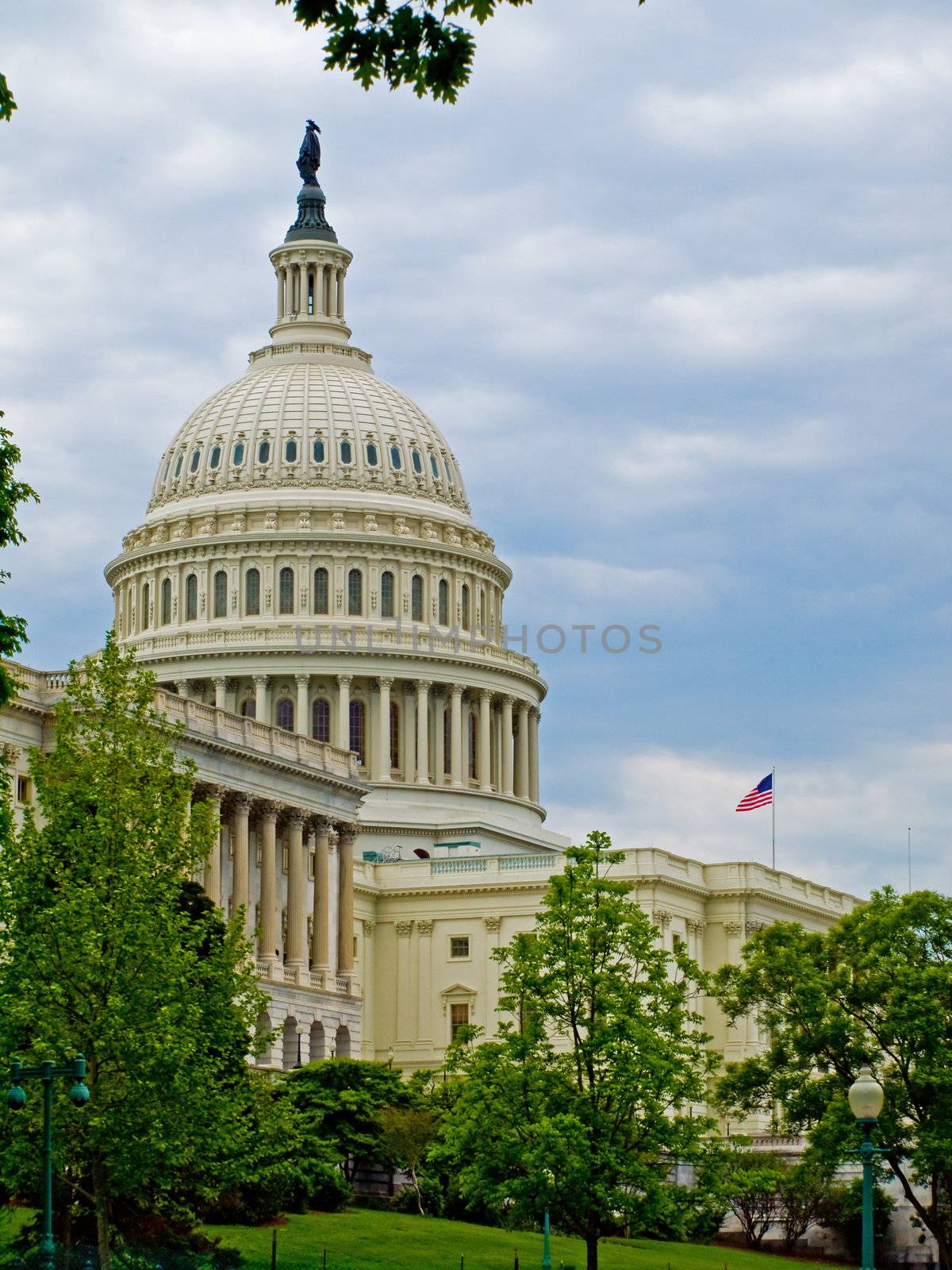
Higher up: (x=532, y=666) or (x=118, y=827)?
(x=532, y=666)

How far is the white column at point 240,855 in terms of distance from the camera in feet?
376

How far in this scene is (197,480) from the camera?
548ft

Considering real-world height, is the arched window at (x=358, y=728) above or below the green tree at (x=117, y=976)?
above

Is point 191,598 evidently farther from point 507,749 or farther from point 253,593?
point 507,749

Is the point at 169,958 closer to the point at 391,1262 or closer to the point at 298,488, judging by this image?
the point at 391,1262

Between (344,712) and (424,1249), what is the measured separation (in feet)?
260

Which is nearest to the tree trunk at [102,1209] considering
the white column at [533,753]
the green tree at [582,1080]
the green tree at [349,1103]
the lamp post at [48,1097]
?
the lamp post at [48,1097]

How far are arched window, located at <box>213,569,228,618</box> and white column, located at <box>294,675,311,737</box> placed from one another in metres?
8.21

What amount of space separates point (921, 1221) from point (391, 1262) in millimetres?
29591

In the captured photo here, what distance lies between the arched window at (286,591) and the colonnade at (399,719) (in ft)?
19.1

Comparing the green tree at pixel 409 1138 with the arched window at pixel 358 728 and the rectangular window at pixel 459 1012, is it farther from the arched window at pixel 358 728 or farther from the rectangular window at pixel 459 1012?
the arched window at pixel 358 728

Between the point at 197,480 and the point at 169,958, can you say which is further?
the point at 197,480

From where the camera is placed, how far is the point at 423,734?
519 feet

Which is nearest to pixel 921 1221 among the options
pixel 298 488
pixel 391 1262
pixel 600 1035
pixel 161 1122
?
pixel 391 1262
